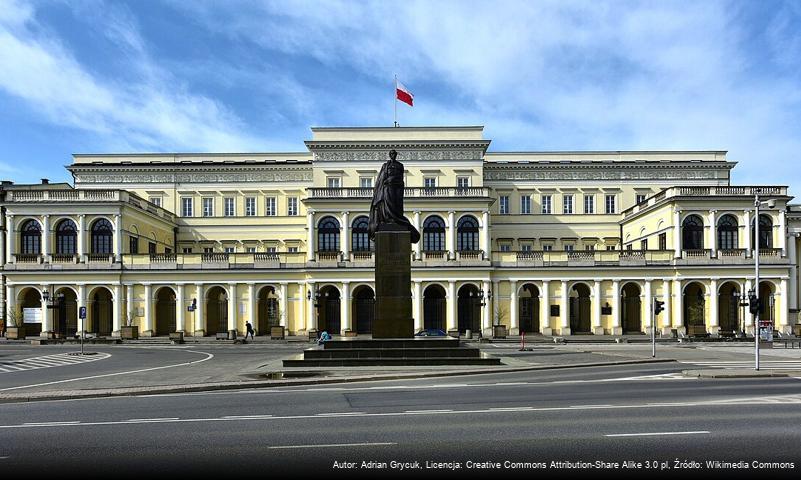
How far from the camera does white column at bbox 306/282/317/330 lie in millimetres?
59772

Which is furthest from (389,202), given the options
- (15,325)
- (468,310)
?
(15,325)

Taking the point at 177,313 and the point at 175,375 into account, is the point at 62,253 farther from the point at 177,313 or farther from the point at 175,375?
the point at 175,375

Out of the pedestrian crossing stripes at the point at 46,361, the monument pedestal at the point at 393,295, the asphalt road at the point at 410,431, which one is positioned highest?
the monument pedestal at the point at 393,295

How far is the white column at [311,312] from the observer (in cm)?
5977

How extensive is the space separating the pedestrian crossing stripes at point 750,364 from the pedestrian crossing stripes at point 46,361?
28107 mm

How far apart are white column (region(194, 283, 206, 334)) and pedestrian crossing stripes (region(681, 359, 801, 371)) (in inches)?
1702

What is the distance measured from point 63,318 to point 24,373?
38.9 metres

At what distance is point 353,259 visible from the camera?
200 ft

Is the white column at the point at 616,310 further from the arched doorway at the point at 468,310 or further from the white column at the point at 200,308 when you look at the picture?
the white column at the point at 200,308

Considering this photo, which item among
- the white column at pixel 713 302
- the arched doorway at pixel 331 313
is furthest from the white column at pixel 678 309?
the arched doorway at pixel 331 313

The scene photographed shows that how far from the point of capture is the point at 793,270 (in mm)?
63656

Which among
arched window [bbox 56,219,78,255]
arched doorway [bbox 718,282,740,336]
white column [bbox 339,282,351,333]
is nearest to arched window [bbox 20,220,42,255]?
arched window [bbox 56,219,78,255]

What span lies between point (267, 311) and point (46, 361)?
111 ft

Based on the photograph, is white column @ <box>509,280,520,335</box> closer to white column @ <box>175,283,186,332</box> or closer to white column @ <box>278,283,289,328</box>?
white column @ <box>278,283,289,328</box>
